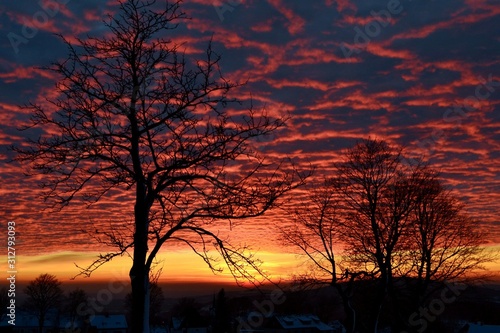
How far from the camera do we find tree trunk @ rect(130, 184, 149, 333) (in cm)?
840

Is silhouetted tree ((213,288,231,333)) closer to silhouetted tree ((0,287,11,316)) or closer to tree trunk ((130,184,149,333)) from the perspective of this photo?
silhouetted tree ((0,287,11,316))

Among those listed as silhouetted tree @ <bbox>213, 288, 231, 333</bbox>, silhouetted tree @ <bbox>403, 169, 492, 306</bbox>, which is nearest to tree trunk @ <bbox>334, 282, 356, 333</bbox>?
silhouetted tree @ <bbox>403, 169, 492, 306</bbox>

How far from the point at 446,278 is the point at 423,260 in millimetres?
2445

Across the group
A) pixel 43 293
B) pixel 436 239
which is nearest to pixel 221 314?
pixel 43 293

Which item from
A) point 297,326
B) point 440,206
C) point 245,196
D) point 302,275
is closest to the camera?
point 245,196

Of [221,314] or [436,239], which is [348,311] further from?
[221,314]

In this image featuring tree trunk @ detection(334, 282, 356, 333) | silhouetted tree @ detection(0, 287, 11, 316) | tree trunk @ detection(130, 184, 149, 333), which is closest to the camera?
tree trunk @ detection(130, 184, 149, 333)

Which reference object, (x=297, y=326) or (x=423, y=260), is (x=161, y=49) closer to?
(x=423, y=260)

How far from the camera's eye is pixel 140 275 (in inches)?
334

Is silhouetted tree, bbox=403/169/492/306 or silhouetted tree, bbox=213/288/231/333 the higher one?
silhouetted tree, bbox=403/169/492/306

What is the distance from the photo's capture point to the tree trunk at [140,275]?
27.6ft

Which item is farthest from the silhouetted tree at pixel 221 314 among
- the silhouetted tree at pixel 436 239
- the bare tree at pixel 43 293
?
the silhouetted tree at pixel 436 239

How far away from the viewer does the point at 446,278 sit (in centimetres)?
2805

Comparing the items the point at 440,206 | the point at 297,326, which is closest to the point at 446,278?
the point at 440,206
